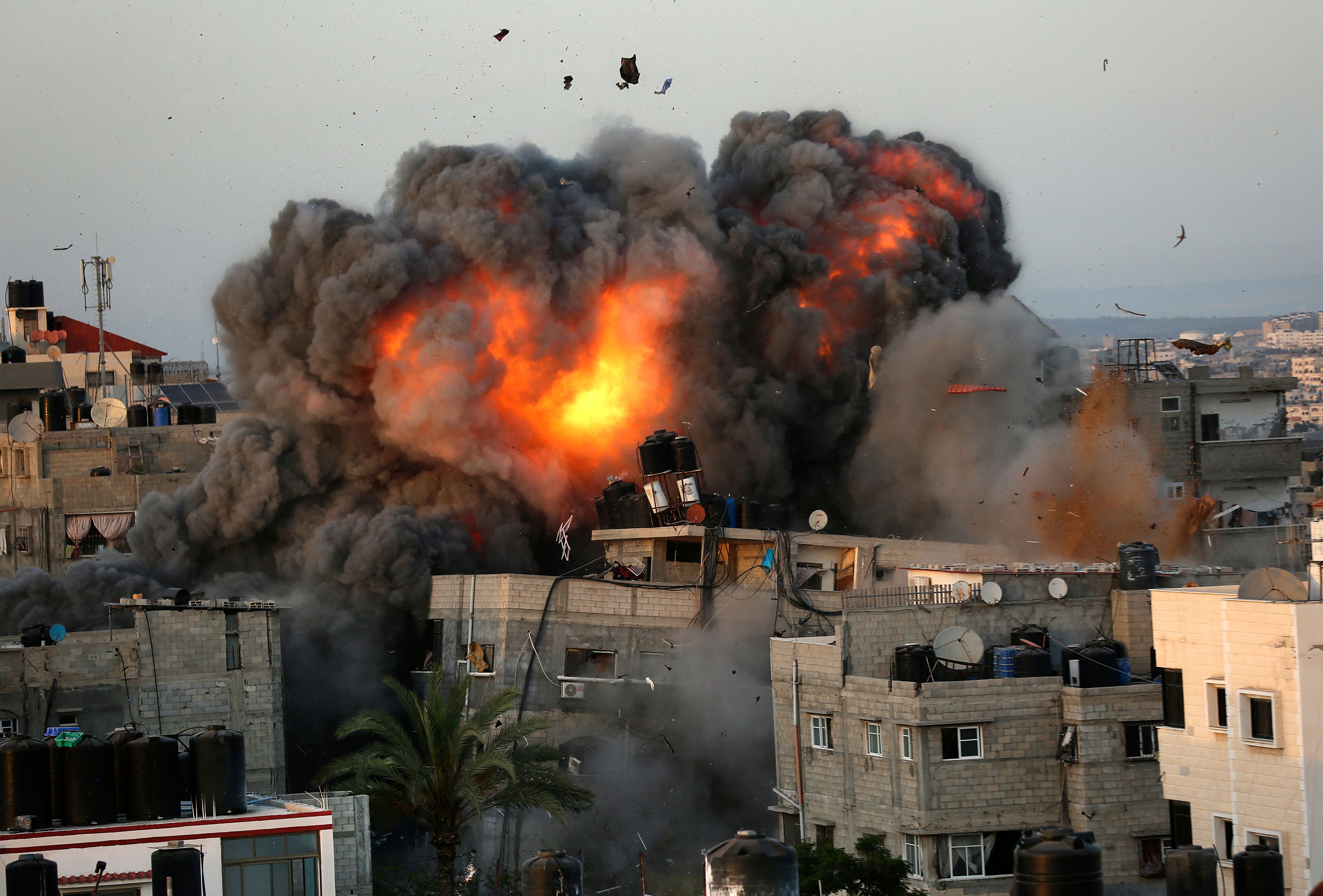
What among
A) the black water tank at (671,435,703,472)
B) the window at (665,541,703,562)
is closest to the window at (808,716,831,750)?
the window at (665,541,703,562)

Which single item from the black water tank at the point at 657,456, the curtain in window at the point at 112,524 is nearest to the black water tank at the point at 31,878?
the black water tank at the point at 657,456

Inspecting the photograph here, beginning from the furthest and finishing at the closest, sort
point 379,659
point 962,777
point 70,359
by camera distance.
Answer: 1. point 70,359
2. point 379,659
3. point 962,777

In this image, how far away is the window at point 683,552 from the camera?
5038cm

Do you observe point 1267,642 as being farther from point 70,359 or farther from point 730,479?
point 70,359

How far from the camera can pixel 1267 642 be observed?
30188 millimetres

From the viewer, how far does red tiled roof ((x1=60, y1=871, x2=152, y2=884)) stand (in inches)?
1091

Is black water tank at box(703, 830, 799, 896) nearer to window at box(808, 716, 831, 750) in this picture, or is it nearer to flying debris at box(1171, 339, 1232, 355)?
window at box(808, 716, 831, 750)

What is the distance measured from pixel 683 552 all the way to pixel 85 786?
23768 millimetres

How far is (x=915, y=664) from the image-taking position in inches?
1464

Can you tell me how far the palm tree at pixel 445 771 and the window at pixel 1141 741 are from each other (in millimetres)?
10647

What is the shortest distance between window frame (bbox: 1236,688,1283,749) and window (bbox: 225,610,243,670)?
71.2ft

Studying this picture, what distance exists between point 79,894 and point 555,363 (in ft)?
99.4

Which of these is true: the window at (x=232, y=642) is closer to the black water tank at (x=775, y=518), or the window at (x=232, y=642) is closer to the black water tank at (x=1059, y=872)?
the black water tank at (x=775, y=518)

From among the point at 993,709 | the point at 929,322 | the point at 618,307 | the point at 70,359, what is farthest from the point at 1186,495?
the point at 70,359
